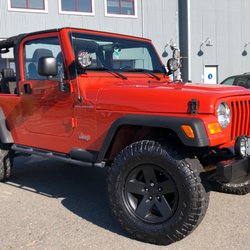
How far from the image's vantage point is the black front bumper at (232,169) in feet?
10.9

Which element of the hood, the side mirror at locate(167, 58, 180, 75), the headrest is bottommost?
the hood

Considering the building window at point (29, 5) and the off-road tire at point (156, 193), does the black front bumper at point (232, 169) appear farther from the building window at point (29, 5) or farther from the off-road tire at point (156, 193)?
the building window at point (29, 5)

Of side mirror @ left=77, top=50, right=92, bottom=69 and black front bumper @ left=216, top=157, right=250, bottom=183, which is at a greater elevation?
side mirror @ left=77, top=50, right=92, bottom=69

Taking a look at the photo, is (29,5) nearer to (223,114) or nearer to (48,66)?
(48,66)

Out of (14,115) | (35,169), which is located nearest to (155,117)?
(14,115)

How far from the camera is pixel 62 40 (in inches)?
175

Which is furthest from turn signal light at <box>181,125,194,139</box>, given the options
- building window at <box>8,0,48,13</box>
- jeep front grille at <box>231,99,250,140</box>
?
building window at <box>8,0,48,13</box>

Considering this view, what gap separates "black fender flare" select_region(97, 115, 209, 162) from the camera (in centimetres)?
323

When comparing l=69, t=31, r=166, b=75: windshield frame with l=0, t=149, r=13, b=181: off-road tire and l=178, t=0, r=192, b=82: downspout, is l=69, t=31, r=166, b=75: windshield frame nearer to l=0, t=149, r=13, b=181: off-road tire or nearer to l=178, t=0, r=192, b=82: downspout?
l=0, t=149, r=13, b=181: off-road tire

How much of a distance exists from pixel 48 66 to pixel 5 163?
2.03 metres

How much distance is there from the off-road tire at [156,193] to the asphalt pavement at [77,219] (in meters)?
0.18

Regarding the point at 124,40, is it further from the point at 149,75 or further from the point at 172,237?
the point at 172,237

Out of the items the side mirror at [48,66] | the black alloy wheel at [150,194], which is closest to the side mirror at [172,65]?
the side mirror at [48,66]

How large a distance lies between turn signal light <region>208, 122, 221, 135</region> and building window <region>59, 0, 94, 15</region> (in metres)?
16.5
